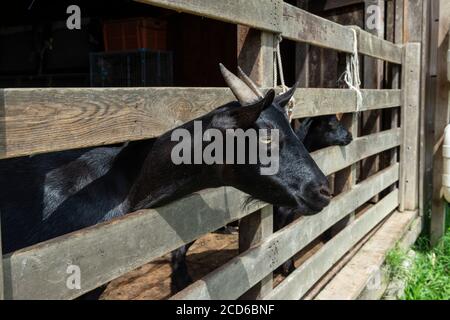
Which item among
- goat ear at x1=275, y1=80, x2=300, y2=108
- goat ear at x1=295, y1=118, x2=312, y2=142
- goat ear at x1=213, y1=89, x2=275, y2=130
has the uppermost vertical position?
goat ear at x1=275, y1=80, x2=300, y2=108

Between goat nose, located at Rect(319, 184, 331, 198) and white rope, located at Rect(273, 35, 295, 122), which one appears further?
white rope, located at Rect(273, 35, 295, 122)

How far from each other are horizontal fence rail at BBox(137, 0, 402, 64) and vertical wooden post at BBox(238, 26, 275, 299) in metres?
0.09

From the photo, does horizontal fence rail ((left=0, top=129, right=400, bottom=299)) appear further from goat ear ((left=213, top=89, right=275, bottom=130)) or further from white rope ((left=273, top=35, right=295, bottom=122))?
Answer: white rope ((left=273, top=35, right=295, bottom=122))

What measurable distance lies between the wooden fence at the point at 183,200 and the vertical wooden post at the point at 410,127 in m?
1.44

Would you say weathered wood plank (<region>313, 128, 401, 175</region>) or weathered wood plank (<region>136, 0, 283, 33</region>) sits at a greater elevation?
weathered wood plank (<region>136, 0, 283, 33</region>)

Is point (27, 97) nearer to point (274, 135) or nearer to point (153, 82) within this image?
point (274, 135)

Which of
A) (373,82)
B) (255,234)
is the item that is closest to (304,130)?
(373,82)

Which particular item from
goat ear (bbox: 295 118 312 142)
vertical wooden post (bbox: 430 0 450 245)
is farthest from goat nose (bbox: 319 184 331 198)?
Answer: vertical wooden post (bbox: 430 0 450 245)

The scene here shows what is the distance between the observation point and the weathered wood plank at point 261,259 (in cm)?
223

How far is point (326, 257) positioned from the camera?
3.46 m

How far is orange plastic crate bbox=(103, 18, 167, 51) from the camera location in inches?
313

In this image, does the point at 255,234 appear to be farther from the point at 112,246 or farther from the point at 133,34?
the point at 133,34

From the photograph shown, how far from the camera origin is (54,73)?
10133mm
